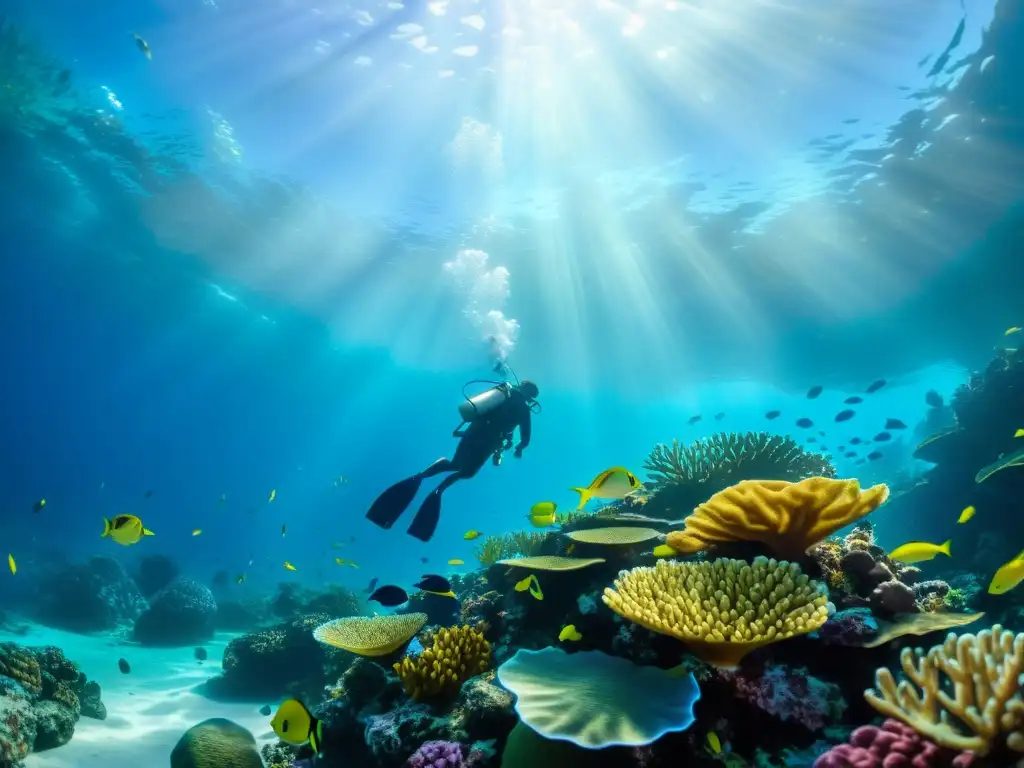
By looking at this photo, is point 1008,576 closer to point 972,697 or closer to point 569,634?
point 972,697

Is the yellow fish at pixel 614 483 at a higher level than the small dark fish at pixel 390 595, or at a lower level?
higher

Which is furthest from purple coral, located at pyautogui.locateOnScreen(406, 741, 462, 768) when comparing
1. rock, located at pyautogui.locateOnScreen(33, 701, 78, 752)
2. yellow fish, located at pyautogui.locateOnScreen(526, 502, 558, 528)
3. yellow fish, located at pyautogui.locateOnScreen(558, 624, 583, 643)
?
rock, located at pyautogui.locateOnScreen(33, 701, 78, 752)

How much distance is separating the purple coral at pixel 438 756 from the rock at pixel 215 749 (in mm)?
3887

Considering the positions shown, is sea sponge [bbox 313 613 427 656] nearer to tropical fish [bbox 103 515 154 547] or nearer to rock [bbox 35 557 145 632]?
tropical fish [bbox 103 515 154 547]

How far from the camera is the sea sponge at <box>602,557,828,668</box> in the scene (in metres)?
2.82

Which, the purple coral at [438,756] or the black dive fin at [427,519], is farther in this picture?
the black dive fin at [427,519]

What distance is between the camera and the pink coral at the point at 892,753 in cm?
204

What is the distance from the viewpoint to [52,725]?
6.81m

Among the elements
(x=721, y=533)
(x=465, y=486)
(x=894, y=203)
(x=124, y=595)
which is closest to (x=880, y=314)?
(x=894, y=203)

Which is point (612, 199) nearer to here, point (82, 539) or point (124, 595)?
point (124, 595)

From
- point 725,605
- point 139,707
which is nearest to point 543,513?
point 725,605

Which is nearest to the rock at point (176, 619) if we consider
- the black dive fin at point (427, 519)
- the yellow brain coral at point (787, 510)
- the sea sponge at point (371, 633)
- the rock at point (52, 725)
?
the rock at point (52, 725)

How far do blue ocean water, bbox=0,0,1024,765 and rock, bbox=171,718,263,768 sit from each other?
1122 cm

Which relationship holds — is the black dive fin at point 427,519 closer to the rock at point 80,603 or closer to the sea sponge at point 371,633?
the sea sponge at point 371,633
